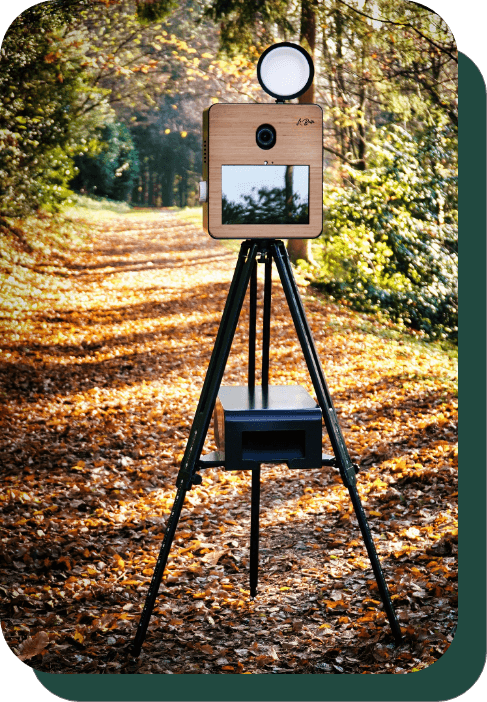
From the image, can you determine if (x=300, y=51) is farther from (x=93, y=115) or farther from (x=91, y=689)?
(x=93, y=115)

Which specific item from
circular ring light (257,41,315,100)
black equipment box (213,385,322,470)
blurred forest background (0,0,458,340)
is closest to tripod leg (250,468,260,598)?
black equipment box (213,385,322,470)

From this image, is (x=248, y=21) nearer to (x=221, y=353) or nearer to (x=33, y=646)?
(x=221, y=353)

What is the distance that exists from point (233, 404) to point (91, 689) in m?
1.25

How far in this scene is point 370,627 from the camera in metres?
2.68

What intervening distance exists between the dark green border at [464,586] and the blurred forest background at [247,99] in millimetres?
2327

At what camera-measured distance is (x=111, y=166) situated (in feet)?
19.6

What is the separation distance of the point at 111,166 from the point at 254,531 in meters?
4.13

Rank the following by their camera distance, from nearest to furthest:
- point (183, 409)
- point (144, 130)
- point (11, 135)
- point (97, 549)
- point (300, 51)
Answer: point (300, 51), point (97, 549), point (183, 409), point (11, 135), point (144, 130)

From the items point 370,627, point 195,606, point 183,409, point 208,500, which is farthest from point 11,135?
point 370,627

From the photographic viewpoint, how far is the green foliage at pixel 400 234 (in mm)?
5820

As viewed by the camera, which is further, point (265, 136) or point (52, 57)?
point (52, 57)

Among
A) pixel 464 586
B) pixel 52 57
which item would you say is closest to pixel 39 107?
pixel 52 57

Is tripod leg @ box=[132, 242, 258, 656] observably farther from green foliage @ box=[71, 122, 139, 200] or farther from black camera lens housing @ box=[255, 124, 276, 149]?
green foliage @ box=[71, 122, 139, 200]

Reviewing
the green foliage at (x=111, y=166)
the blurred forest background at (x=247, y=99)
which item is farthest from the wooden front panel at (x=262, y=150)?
the green foliage at (x=111, y=166)
